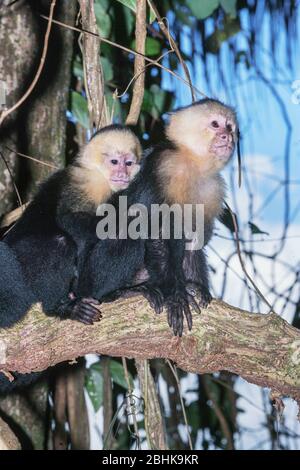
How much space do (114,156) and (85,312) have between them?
919 millimetres

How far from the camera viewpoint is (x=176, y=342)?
2.62 metres

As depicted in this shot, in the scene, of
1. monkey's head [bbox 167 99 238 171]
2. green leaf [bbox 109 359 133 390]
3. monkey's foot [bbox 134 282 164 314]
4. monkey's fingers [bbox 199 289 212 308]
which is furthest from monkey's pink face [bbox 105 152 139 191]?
green leaf [bbox 109 359 133 390]

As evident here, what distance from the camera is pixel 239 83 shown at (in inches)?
163

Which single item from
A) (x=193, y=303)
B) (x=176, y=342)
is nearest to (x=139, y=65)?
(x=193, y=303)

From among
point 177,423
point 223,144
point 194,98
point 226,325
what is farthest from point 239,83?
point 177,423

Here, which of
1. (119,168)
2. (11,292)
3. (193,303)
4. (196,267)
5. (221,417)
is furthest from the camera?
(221,417)

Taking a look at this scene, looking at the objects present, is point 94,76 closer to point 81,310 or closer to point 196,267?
point 196,267

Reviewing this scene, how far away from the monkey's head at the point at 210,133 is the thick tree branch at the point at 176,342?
0.85 m

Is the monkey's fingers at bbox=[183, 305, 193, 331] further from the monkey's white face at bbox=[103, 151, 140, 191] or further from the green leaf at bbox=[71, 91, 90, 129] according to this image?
the green leaf at bbox=[71, 91, 90, 129]

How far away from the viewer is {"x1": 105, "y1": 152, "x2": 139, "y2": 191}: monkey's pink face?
126 inches

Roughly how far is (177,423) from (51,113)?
2.68 meters

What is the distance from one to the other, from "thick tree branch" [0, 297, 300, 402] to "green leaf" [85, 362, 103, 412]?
53.8 inches

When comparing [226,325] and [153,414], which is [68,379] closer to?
[153,414]

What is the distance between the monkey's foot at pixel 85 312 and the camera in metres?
2.63
